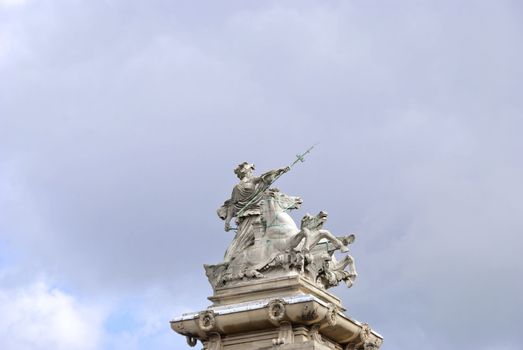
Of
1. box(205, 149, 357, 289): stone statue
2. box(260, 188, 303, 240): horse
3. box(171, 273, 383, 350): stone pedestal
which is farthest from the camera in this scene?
box(260, 188, 303, 240): horse

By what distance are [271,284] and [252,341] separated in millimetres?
1834

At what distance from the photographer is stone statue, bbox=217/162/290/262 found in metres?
38.2

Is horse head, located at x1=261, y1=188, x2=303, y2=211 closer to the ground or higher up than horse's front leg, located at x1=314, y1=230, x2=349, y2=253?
higher up

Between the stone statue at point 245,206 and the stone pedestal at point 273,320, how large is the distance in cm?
178

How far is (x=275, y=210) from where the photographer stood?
125 ft

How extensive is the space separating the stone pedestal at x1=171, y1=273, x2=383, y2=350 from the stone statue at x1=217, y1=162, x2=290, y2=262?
70.0 inches

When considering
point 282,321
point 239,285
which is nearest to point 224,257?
point 239,285

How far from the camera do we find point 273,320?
34969 mm

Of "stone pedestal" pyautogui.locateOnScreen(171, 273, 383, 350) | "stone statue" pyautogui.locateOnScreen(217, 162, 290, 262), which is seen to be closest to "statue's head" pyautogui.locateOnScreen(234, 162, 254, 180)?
"stone statue" pyautogui.locateOnScreen(217, 162, 290, 262)

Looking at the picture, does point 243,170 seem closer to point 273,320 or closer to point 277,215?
point 277,215

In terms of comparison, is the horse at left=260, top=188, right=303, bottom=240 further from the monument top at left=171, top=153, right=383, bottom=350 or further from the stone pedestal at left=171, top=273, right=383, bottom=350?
the stone pedestal at left=171, top=273, right=383, bottom=350

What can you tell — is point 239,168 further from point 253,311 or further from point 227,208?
point 253,311

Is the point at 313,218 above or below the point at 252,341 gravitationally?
above

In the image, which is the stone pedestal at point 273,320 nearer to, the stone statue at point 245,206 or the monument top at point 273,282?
the monument top at point 273,282
